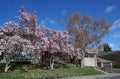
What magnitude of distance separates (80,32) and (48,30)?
32.5 feet

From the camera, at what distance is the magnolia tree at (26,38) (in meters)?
27.5

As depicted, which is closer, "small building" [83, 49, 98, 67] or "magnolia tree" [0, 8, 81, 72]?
"magnolia tree" [0, 8, 81, 72]

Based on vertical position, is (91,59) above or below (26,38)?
below

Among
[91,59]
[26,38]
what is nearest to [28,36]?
[26,38]

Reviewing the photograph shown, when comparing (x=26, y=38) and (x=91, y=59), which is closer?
(x=26, y=38)

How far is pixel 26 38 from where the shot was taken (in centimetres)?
2961

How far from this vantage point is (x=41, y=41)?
30547 mm

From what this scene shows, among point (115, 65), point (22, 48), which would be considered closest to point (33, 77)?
point (22, 48)

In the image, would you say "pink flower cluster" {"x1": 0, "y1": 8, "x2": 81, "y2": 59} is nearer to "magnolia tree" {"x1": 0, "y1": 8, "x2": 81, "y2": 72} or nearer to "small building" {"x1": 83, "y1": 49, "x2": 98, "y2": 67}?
"magnolia tree" {"x1": 0, "y1": 8, "x2": 81, "y2": 72}

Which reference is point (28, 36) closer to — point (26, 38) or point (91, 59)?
point (26, 38)

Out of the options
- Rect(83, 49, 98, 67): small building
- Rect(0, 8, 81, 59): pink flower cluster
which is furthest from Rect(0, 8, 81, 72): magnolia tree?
Rect(83, 49, 98, 67): small building

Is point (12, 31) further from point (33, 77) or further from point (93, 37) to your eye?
point (93, 37)

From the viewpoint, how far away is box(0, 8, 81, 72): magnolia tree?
90.3 ft

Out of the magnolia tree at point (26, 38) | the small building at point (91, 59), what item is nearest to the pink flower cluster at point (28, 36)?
the magnolia tree at point (26, 38)
